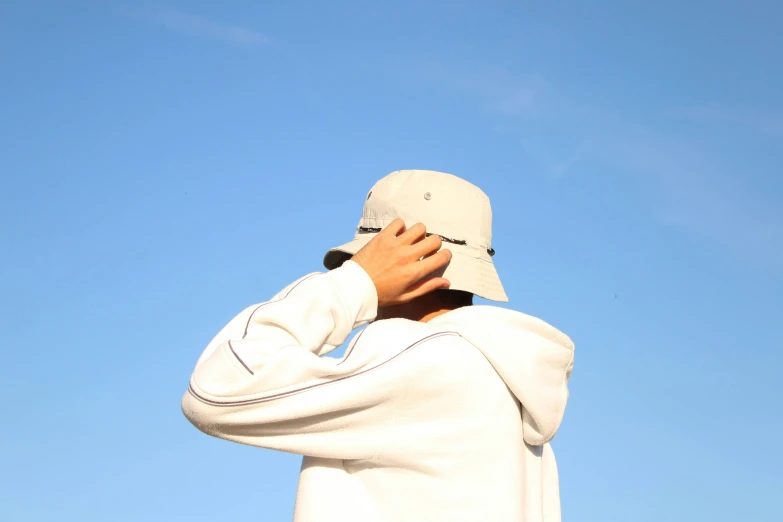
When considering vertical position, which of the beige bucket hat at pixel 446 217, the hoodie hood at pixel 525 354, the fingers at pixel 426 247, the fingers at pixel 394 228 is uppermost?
the beige bucket hat at pixel 446 217

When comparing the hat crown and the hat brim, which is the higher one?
the hat crown

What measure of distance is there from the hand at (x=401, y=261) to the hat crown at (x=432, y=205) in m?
0.15

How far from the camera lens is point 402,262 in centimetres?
301

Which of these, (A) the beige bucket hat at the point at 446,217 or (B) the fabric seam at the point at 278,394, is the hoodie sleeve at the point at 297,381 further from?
(A) the beige bucket hat at the point at 446,217

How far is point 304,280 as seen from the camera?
2906mm

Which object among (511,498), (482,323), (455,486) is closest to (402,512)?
(455,486)

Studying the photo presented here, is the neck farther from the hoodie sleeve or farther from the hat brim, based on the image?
the hoodie sleeve

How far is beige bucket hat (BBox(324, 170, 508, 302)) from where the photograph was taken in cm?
323

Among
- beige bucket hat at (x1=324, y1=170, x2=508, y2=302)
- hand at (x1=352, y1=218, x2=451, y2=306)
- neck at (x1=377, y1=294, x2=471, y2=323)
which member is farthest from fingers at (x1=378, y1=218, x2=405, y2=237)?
neck at (x1=377, y1=294, x2=471, y2=323)

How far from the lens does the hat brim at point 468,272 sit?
3207 mm

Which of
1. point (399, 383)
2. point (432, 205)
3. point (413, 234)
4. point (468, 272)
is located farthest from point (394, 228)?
point (399, 383)

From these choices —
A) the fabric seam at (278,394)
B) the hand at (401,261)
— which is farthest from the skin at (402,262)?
the fabric seam at (278,394)

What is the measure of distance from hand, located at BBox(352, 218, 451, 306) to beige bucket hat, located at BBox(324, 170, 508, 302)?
0.47ft

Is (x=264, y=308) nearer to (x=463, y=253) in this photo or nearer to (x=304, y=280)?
(x=304, y=280)
